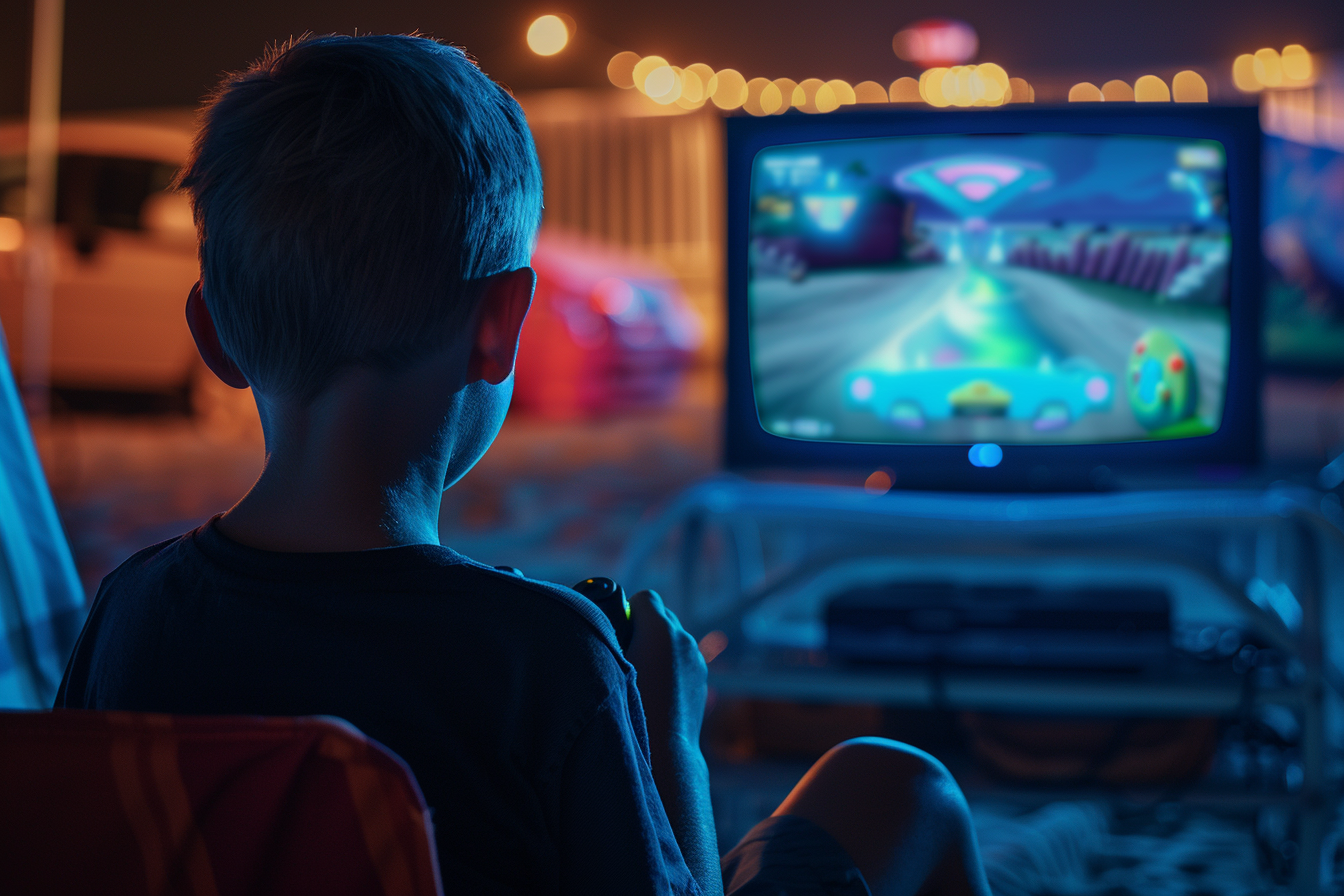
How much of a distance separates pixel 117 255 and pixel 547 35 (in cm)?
327

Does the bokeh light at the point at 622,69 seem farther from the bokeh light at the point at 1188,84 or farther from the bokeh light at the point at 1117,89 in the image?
the bokeh light at the point at 1188,84

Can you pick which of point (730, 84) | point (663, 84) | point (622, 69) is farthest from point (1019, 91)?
point (663, 84)

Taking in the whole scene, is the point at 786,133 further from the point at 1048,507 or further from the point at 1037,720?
the point at 1037,720

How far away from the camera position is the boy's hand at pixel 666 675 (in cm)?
61

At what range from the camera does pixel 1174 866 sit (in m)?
1.48

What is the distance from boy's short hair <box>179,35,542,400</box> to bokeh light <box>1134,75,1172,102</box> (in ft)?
14.0

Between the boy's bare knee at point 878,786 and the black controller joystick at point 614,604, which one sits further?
the boy's bare knee at point 878,786

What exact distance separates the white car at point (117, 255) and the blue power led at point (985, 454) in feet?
13.9

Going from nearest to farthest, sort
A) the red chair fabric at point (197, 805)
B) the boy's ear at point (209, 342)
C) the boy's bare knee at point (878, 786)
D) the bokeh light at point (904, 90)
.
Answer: the red chair fabric at point (197, 805) → the boy's ear at point (209, 342) → the boy's bare knee at point (878, 786) → the bokeh light at point (904, 90)

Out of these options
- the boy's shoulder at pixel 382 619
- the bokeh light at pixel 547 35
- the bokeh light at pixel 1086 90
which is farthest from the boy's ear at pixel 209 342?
the bokeh light at pixel 1086 90

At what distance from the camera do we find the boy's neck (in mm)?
509

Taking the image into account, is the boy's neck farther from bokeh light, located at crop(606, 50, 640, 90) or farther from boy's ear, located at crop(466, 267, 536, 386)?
bokeh light, located at crop(606, 50, 640, 90)

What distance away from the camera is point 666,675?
0.62 m

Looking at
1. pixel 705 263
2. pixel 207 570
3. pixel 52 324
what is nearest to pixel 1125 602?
pixel 207 570
